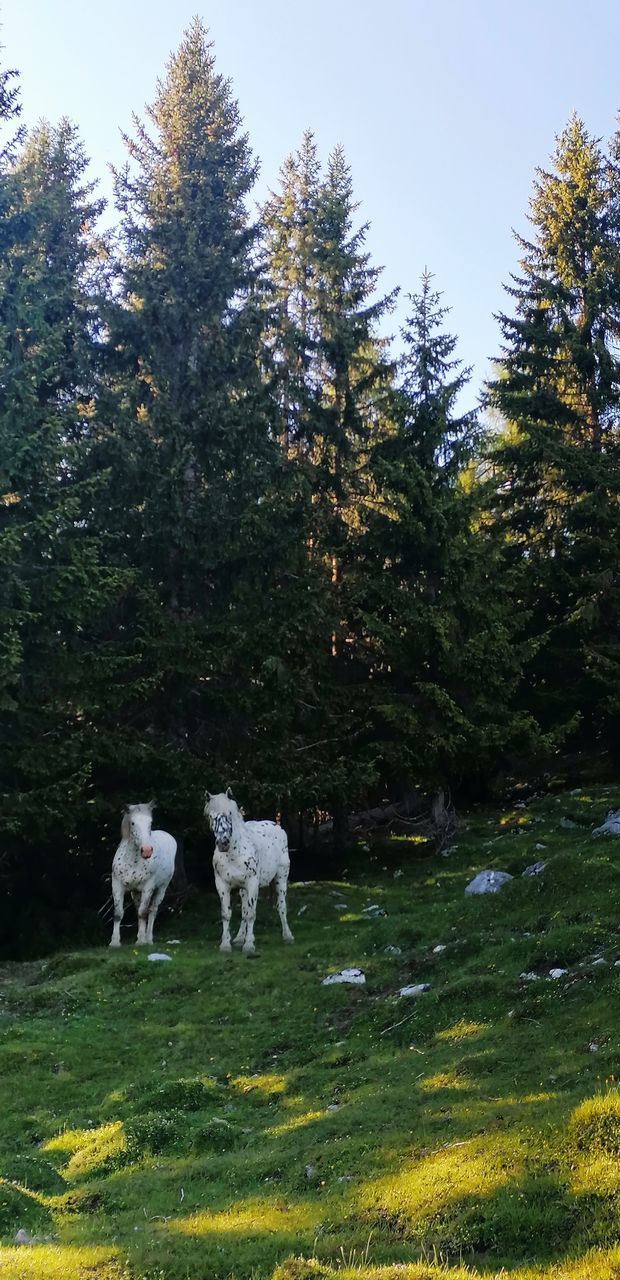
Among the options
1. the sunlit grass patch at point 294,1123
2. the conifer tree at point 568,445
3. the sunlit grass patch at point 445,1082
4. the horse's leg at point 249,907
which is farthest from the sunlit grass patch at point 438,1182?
the conifer tree at point 568,445

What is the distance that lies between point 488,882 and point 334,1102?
937 centimetres

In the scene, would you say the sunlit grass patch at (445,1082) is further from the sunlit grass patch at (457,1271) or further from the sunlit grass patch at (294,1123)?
the sunlit grass patch at (457,1271)

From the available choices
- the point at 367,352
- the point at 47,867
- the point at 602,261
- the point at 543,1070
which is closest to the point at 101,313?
the point at 367,352

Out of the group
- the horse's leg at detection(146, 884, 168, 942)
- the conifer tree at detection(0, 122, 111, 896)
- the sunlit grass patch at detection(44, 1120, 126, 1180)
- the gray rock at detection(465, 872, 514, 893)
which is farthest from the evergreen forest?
the sunlit grass patch at detection(44, 1120, 126, 1180)

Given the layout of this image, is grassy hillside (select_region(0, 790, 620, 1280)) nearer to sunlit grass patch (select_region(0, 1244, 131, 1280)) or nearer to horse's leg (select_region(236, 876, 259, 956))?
sunlit grass patch (select_region(0, 1244, 131, 1280))

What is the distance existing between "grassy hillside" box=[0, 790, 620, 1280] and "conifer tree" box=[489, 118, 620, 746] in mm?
11003

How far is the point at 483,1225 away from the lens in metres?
5.31

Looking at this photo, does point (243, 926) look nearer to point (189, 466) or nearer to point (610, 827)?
point (610, 827)

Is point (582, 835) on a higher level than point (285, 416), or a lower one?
lower

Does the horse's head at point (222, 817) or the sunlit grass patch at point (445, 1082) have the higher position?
the horse's head at point (222, 817)

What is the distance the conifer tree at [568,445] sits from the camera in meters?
26.1

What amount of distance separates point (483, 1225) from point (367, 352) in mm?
28054

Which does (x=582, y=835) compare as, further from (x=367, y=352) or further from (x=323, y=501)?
(x=367, y=352)

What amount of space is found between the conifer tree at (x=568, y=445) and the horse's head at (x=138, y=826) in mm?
12904
